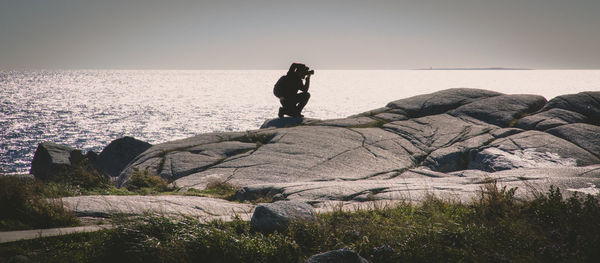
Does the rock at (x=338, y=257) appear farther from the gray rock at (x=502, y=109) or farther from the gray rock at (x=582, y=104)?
the gray rock at (x=582, y=104)

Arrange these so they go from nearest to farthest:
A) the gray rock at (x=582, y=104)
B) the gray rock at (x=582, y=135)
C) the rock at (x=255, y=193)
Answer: the rock at (x=255, y=193) → the gray rock at (x=582, y=135) → the gray rock at (x=582, y=104)

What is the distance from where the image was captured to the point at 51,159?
21406mm

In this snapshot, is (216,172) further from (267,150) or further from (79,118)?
(79,118)

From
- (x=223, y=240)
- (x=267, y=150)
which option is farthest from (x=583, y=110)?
(x=223, y=240)

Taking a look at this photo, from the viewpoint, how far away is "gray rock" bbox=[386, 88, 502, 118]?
20.9 metres

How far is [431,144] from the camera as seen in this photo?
16.2m

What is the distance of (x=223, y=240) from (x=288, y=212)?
1.30 m

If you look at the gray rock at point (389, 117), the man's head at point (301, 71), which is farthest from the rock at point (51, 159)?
the gray rock at point (389, 117)

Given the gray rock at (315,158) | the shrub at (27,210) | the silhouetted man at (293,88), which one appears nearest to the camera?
the shrub at (27,210)

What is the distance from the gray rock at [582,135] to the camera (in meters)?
14.4

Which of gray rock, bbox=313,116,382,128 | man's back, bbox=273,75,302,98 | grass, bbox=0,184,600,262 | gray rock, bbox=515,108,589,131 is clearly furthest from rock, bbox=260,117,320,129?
grass, bbox=0,184,600,262

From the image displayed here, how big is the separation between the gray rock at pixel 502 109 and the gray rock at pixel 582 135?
7.12 ft

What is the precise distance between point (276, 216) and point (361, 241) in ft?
4.58

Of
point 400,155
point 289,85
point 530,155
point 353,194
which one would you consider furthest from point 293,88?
point 353,194
